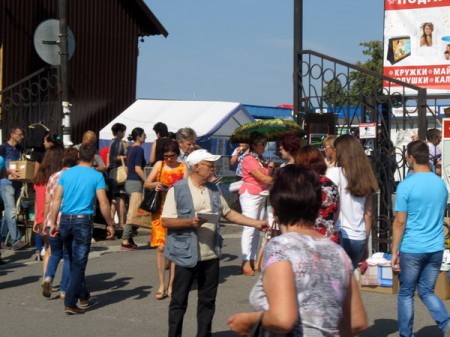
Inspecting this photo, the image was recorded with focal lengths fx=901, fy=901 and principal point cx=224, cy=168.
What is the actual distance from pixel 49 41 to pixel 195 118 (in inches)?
216

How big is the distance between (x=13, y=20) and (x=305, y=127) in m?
11.6

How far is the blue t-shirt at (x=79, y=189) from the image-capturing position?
883cm

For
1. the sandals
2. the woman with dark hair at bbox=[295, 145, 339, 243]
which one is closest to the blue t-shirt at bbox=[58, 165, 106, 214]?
the sandals

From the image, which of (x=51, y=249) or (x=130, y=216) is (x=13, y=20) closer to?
(x=130, y=216)

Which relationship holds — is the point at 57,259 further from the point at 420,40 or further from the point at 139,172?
the point at 420,40

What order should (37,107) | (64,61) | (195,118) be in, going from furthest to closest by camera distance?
1. (195,118)
2. (37,107)
3. (64,61)

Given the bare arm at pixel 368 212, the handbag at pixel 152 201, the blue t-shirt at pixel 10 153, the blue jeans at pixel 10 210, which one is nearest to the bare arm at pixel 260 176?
the handbag at pixel 152 201

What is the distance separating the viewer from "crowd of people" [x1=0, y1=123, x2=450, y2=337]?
381 centimetres

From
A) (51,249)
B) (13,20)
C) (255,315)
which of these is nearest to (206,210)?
(51,249)

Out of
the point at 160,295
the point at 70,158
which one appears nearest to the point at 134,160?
the point at 70,158

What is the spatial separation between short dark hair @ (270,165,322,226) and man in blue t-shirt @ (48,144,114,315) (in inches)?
200

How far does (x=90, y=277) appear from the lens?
11.2 m

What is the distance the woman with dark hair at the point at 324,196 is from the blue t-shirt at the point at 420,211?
682 mm

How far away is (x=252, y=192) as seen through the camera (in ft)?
36.0
